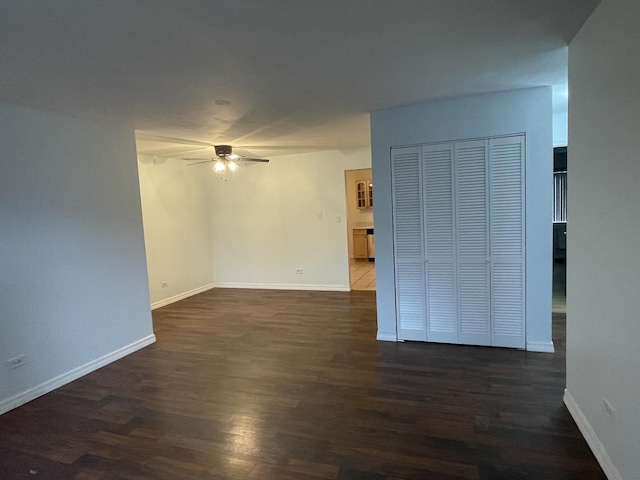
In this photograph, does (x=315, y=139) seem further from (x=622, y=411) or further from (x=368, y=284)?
(x=622, y=411)

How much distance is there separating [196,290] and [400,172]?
4626 mm

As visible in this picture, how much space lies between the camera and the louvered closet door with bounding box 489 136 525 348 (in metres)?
3.46

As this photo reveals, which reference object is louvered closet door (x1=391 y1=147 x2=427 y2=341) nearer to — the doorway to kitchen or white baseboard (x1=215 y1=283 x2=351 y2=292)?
white baseboard (x1=215 y1=283 x2=351 y2=292)

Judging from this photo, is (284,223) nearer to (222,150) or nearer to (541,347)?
(222,150)

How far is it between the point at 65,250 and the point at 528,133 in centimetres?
438

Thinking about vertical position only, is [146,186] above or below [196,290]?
Result: above

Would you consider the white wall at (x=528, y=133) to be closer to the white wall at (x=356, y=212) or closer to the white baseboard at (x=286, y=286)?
the white baseboard at (x=286, y=286)

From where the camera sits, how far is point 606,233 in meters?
1.90

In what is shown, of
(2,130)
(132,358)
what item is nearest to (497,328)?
A: (132,358)

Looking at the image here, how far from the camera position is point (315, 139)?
5.16 metres

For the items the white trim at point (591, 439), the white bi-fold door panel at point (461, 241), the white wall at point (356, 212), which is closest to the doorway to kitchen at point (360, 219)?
the white wall at point (356, 212)

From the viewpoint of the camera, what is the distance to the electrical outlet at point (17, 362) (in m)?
2.94

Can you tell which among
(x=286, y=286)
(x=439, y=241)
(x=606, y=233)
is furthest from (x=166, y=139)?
(x=606, y=233)

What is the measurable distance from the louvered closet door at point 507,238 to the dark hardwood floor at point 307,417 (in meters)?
0.29
